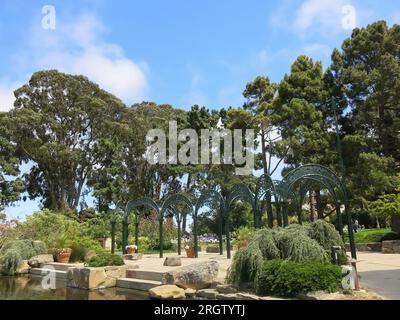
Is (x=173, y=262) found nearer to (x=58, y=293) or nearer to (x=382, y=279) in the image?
(x=58, y=293)

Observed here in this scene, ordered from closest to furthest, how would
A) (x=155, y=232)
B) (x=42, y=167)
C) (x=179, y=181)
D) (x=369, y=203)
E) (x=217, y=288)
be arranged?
(x=217, y=288)
(x=369, y=203)
(x=155, y=232)
(x=42, y=167)
(x=179, y=181)

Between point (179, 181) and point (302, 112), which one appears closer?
point (302, 112)

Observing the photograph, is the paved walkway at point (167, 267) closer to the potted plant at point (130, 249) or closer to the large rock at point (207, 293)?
the large rock at point (207, 293)

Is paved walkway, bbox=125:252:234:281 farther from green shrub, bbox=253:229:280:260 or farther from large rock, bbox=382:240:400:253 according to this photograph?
large rock, bbox=382:240:400:253

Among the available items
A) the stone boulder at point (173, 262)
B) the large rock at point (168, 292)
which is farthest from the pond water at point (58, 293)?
the stone boulder at point (173, 262)

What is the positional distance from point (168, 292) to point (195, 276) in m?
0.75

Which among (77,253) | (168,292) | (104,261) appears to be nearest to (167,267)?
(104,261)

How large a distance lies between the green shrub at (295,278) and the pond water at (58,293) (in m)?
3.12

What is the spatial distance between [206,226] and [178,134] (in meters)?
8.04

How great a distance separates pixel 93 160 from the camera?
113ft

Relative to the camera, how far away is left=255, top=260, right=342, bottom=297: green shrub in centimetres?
692

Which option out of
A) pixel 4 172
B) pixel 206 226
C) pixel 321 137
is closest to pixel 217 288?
pixel 321 137
